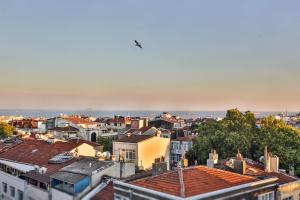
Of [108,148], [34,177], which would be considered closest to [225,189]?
[34,177]

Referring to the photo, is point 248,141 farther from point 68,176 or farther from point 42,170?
point 68,176

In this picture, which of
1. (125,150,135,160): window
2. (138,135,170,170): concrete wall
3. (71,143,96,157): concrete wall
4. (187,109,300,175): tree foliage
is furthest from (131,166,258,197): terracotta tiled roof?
(125,150,135,160): window

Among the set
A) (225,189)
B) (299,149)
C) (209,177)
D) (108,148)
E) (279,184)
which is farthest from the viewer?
(108,148)

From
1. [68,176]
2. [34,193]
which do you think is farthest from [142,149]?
[68,176]

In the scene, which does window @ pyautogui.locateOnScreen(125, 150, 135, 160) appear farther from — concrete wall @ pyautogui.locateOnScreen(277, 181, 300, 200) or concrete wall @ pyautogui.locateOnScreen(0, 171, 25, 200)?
concrete wall @ pyautogui.locateOnScreen(277, 181, 300, 200)

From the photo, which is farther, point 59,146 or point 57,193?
point 59,146

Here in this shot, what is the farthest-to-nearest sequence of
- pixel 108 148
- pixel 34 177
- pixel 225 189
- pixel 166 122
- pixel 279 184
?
pixel 166 122 < pixel 108 148 < pixel 34 177 < pixel 279 184 < pixel 225 189

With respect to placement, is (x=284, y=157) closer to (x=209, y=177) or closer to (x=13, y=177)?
(x=209, y=177)
